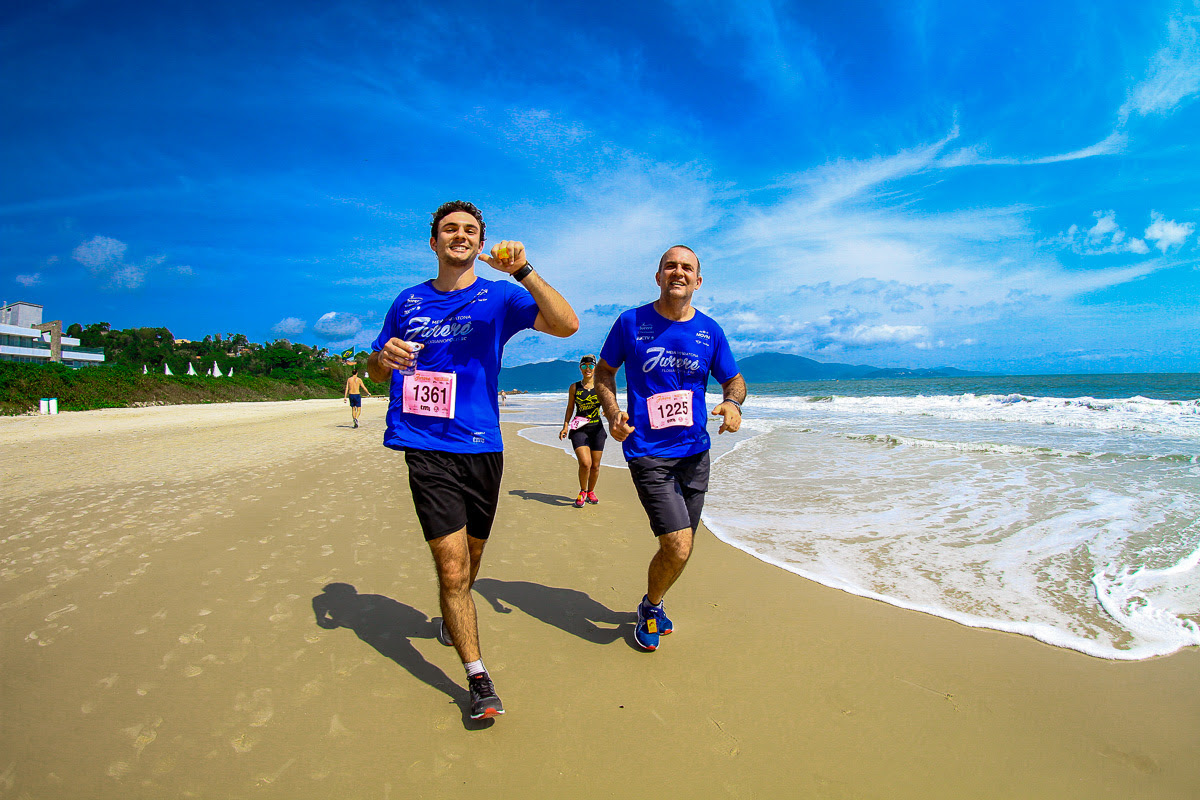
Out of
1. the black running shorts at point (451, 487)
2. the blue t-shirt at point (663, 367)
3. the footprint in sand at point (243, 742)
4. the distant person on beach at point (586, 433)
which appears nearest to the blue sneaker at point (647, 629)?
the blue t-shirt at point (663, 367)

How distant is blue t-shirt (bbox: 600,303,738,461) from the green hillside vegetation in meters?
1.55

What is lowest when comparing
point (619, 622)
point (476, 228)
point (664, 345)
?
point (619, 622)

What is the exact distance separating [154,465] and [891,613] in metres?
11.0

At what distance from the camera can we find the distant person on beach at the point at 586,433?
6684mm

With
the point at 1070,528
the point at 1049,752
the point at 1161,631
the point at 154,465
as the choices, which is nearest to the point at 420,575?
the point at 1049,752

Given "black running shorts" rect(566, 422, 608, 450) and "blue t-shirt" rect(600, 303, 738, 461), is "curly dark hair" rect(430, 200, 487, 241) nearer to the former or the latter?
"blue t-shirt" rect(600, 303, 738, 461)

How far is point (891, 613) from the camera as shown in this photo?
12.0ft

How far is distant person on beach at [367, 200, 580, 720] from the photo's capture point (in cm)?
256

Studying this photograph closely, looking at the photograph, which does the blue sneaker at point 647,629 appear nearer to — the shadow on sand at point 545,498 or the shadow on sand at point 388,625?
the shadow on sand at point 388,625

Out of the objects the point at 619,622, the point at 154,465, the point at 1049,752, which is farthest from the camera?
the point at 154,465

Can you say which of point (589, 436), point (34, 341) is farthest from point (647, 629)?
point (34, 341)

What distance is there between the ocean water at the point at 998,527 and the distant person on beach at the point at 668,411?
69.8 inches

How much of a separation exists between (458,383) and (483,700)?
1.45m

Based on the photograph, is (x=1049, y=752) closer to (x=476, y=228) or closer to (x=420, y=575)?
(x=476, y=228)
